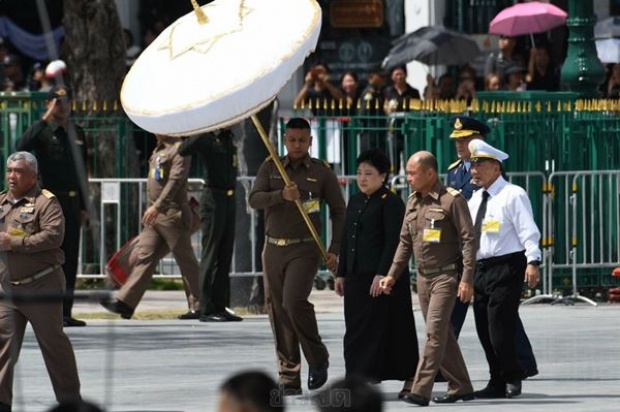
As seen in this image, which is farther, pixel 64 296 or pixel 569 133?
pixel 569 133

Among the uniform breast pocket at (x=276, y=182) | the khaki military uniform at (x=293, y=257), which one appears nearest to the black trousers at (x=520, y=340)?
the khaki military uniform at (x=293, y=257)

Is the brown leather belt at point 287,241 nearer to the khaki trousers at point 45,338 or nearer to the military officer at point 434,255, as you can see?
the military officer at point 434,255

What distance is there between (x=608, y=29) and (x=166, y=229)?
1066 cm

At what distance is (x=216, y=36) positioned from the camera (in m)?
11.8

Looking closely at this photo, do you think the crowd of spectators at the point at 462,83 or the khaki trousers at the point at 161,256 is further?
the crowd of spectators at the point at 462,83

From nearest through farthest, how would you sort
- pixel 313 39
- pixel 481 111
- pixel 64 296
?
pixel 64 296, pixel 313 39, pixel 481 111

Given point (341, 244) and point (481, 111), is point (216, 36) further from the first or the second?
point (481, 111)

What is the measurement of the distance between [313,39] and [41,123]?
5339mm

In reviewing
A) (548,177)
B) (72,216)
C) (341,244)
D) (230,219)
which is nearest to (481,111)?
(548,177)

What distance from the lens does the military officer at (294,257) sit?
1266 cm

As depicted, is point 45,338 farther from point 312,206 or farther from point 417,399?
point 417,399

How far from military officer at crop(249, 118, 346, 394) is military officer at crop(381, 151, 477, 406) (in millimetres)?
705

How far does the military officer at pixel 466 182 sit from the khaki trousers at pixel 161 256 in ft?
12.7

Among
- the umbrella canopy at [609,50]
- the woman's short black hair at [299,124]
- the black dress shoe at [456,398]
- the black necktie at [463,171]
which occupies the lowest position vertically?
the black dress shoe at [456,398]
